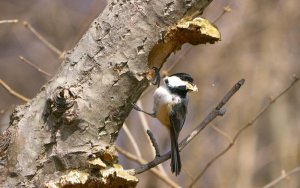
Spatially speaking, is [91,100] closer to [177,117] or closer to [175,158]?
[175,158]

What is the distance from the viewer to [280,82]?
382 centimetres

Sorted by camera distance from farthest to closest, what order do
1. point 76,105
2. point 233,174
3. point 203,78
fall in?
point 203,78, point 233,174, point 76,105

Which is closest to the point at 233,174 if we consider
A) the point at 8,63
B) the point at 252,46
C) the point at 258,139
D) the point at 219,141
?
the point at 219,141

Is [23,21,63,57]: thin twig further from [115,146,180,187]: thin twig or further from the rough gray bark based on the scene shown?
the rough gray bark

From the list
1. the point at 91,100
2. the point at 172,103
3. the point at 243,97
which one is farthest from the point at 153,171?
the point at 243,97

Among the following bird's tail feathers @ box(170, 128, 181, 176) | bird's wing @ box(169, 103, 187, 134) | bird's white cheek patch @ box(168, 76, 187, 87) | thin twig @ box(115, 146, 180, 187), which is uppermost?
bird's white cheek patch @ box(168, 76, 187, 87)

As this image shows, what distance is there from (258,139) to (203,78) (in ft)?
1.84

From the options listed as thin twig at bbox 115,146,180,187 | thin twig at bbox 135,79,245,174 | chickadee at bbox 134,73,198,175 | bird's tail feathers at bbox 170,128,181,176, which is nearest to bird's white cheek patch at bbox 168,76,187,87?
chickadee at bbox 134,73,198,175

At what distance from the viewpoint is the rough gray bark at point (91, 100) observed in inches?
50.4

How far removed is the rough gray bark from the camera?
1279 millimetres

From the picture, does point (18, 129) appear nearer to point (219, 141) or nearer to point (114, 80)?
point (114, 80)

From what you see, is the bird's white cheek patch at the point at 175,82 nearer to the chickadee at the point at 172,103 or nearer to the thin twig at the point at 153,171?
the chickadee at the point at 172,103

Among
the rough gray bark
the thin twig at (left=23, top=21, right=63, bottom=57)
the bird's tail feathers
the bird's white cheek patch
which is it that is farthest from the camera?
the thin twig at (left=23, top=21, right=63, bottom=57)

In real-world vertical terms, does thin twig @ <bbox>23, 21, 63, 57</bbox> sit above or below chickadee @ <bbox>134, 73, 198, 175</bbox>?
below
